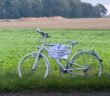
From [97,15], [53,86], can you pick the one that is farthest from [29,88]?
[97,15]

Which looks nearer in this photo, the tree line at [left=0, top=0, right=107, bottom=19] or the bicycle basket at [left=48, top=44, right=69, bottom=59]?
the bicycle basket at [left=48, top=44, right=69, bottom=59]

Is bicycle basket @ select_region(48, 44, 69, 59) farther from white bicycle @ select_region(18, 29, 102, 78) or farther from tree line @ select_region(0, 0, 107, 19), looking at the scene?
tree line @ select_region(0, 0, 107, 19)

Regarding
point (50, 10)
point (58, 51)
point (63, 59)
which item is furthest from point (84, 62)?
point (50, 10)

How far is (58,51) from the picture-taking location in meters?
8.51

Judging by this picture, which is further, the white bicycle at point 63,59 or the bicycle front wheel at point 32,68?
the bicycle front wheel at point 32,68

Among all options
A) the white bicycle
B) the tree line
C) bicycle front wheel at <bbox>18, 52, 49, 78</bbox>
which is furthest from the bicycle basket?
the tree line

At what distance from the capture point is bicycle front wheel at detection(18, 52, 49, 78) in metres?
8.63

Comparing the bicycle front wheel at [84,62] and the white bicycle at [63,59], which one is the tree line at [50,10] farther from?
the bicycle front wheel at [84,62]

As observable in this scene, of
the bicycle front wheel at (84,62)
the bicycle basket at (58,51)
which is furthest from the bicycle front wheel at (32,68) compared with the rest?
the bicycle front wheel at (84,62)

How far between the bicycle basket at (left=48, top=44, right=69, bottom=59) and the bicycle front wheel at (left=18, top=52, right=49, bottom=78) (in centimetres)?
20

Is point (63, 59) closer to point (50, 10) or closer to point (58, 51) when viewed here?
point (58, 51)

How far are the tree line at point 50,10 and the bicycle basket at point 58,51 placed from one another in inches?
1798

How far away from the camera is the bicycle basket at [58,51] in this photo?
335 inches

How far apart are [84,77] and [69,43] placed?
816 millimetres
